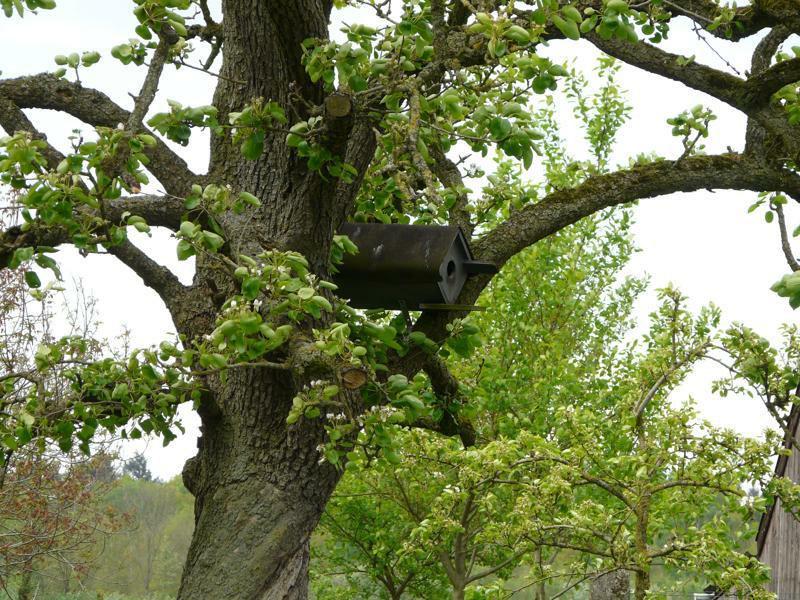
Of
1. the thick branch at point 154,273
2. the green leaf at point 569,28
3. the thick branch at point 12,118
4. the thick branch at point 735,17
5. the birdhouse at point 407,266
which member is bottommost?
the thick branch at point 154,273

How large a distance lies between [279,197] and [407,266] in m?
0.92

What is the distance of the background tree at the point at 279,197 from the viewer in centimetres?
448

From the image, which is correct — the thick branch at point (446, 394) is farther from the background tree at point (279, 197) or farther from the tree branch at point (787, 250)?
the tree branch at point (787, 250)

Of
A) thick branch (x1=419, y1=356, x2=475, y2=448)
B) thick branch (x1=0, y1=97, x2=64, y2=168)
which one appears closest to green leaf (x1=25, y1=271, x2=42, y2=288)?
thick branch (x1=0, y1=97, x2=64, y2=168)

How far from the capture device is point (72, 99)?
6.14m

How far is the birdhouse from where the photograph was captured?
5.84m

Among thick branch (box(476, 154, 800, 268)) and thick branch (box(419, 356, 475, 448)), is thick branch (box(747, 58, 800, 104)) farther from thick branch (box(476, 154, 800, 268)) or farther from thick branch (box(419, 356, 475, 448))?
thick branch (box(419, 356, 475, 448))

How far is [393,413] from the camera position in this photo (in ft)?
14.4

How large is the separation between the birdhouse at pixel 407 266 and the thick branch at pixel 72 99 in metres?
1.21

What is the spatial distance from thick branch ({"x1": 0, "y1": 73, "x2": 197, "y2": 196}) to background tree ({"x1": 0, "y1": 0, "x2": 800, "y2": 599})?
0.01 m

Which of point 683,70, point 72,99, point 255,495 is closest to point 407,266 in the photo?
point 255,495

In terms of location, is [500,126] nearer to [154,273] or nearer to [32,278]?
[32,278]

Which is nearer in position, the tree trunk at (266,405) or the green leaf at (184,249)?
the green leaf at (184,249)

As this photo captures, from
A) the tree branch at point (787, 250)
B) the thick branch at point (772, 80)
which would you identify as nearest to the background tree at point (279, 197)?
the thick branch at point (772, 80)
